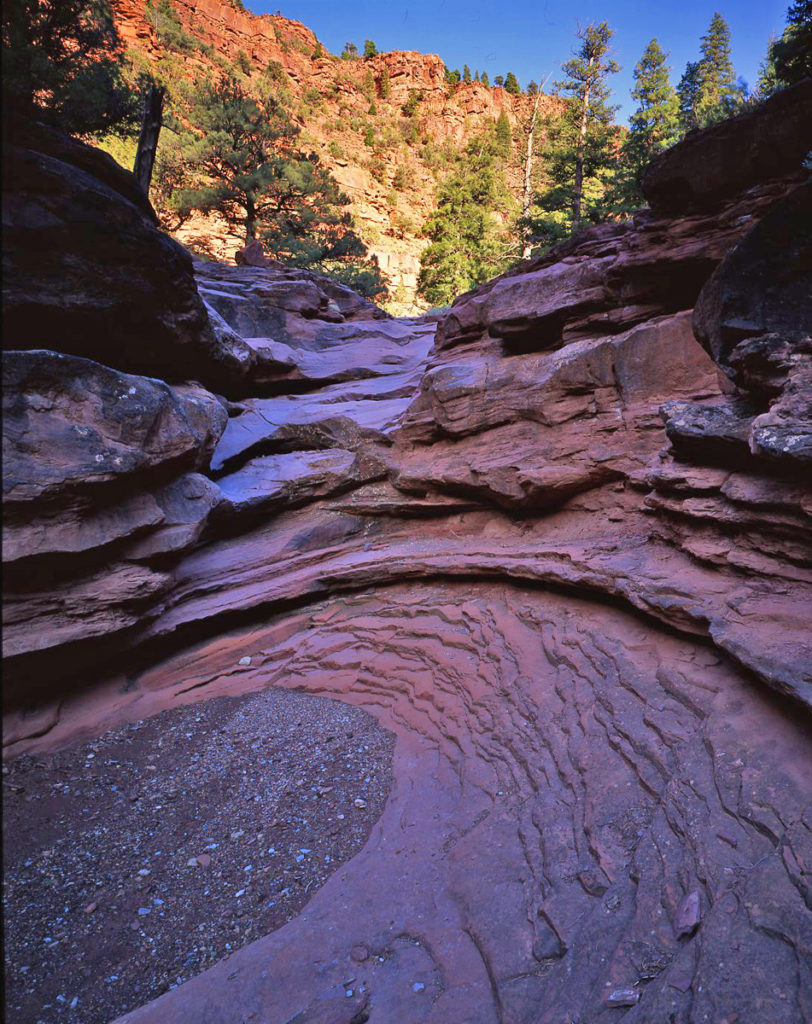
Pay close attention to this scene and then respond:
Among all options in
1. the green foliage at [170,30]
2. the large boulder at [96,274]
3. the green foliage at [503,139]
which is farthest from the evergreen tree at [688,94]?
the green foliage at [170,30]

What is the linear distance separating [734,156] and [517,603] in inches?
A: 289

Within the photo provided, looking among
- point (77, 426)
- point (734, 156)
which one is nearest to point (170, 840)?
point (77, 426)

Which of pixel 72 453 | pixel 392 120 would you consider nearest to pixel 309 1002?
pixel 72 453

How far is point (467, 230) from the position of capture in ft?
109

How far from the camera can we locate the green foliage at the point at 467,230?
31312mm

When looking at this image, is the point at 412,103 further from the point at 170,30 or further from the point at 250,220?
the point at 250,220

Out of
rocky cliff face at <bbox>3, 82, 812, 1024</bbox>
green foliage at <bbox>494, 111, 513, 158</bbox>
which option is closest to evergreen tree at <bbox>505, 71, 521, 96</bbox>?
green foliage at <bbox>494, 111, 513, 158</bbox>

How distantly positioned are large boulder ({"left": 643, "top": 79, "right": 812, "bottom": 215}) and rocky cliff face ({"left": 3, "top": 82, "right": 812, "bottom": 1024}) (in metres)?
0.06

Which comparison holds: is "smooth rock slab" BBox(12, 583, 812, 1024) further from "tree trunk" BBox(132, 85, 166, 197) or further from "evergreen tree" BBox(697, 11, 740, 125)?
"evergreen tree" BBox(697, 11, 740, 125)

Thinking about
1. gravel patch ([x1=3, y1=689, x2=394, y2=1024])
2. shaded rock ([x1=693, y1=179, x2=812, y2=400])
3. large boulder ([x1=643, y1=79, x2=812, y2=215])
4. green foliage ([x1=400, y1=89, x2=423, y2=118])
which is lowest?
gravel patch ([x1=3, y1=689, x2=394, y2=1024])

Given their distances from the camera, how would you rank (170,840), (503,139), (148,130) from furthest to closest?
(503,139)
(148,130)
(170,840)

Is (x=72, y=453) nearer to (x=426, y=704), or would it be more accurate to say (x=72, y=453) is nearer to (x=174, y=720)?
(x=174, y=720)

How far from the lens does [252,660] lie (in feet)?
26.1

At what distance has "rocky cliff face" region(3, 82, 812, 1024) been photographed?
11.1 ft
